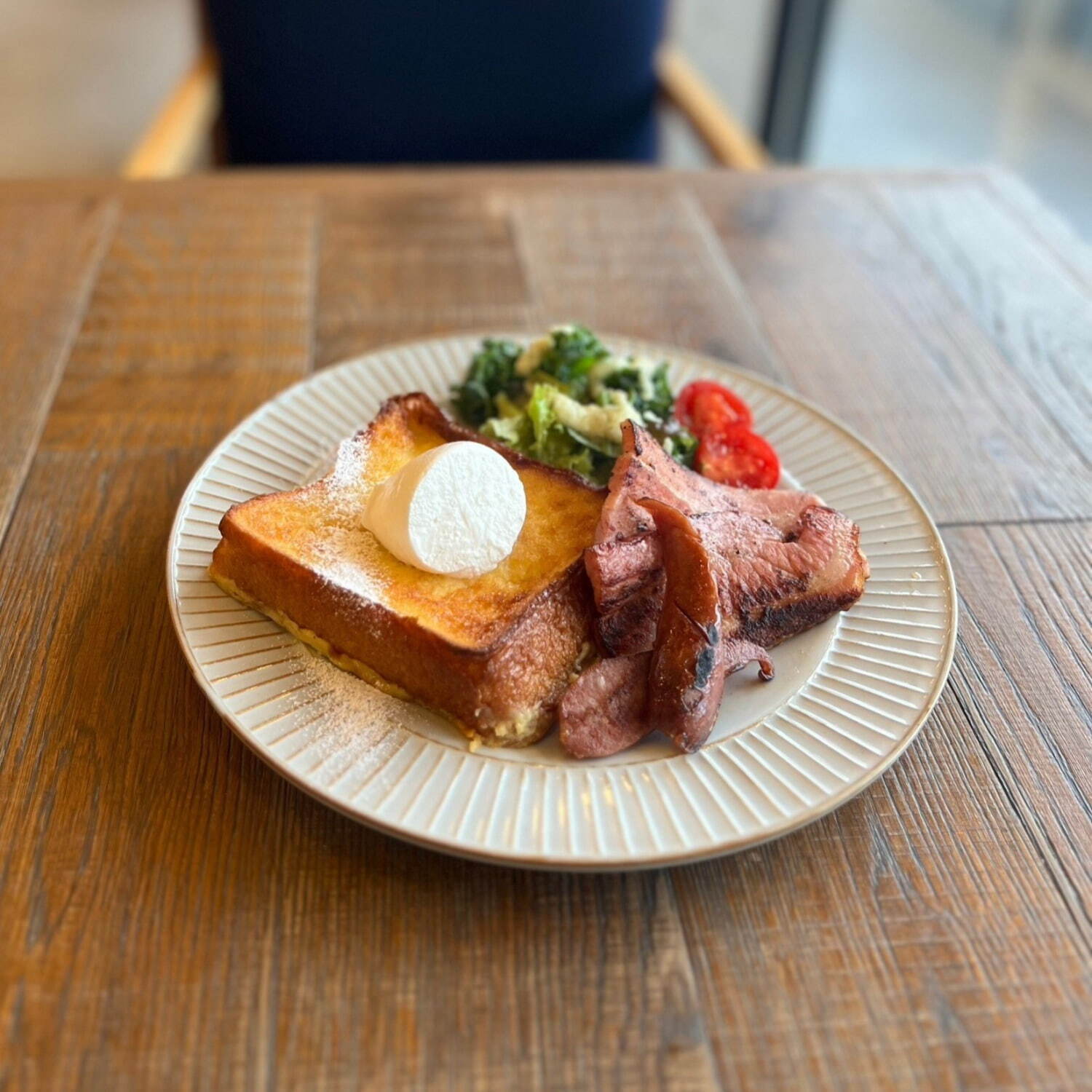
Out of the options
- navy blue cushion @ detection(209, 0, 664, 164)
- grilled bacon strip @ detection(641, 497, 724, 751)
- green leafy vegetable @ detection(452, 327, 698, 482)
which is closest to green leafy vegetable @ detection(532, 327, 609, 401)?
green leafy vegetable @ detection(452, 327, 698, 482)

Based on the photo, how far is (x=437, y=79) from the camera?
3.80m

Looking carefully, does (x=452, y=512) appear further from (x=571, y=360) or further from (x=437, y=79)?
(x=437, y=79)

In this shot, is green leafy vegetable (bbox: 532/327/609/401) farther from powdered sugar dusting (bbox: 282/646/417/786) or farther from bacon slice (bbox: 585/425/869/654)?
powdered sugar dusting (bbox: 282/646/417/786)

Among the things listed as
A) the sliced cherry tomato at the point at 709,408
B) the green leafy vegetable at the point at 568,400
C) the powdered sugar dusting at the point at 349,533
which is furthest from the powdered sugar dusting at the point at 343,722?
the sliced cherry tomato at the point at 709,408

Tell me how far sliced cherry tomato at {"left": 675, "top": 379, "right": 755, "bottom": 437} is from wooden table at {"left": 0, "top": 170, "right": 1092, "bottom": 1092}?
363 millimetres

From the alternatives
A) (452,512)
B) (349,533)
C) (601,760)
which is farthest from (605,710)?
(349,533)

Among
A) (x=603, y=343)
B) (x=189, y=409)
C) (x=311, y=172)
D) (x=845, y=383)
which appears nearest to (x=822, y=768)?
(x=603, y=343)

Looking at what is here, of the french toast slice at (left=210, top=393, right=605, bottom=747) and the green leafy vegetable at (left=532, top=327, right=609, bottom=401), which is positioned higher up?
the french toast slice at (left=210, top=393, right=605, bottom=747)

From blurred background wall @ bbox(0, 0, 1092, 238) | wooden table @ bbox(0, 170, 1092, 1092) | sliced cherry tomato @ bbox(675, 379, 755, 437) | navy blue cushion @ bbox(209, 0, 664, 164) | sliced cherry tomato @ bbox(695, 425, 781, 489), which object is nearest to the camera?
wooden table @ bbox(0, 170, 1092, 1092)

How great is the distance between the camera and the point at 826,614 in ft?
5.25

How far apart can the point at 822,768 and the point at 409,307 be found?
1.68 m

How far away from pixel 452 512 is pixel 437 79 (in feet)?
9.24

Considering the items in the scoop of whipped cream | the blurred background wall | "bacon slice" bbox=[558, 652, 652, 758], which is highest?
the scoop of whipped cream

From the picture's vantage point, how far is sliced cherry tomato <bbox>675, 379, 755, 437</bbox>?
2.03 metres
